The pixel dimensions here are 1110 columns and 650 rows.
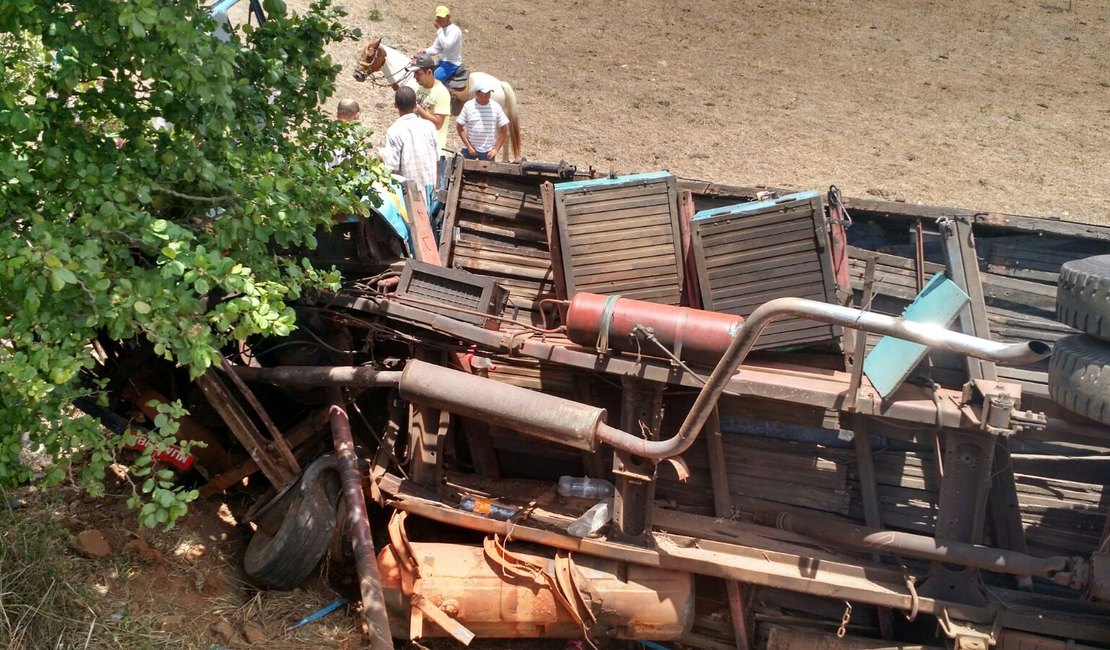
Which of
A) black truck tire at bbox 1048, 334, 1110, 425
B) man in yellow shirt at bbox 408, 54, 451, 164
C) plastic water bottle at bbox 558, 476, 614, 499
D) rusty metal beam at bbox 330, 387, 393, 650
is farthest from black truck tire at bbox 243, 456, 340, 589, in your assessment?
man in yellow shirt at bbox 408, 54, 451, 164

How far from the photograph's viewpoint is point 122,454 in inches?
234

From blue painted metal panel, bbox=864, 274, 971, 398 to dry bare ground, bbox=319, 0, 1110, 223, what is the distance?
23.1 feet

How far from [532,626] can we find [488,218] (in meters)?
2.90

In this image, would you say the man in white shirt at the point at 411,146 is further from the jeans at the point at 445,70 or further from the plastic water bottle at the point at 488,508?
the plastic water bottle at the point at 488,508

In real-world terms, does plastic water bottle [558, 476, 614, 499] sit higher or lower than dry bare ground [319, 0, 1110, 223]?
lower

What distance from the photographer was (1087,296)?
168 inches

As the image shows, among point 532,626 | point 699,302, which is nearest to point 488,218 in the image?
point 699,302

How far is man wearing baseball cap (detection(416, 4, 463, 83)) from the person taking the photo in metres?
11.8

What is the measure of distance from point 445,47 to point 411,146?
359cm

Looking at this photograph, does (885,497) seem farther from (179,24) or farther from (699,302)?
(179,24)

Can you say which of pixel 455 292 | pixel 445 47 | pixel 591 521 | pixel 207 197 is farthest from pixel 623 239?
pixel 445 47

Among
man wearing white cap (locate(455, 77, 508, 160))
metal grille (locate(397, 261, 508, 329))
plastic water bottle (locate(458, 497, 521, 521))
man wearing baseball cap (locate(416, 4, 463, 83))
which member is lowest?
plastic water bottle (locate(458, 497, 521, 521))

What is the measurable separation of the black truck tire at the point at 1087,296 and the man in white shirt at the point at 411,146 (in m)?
5.79

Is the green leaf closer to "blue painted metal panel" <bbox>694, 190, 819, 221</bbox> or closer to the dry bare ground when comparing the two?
"blue painted metal panel" <bbox>694, 190, 819, 221</bbox>
